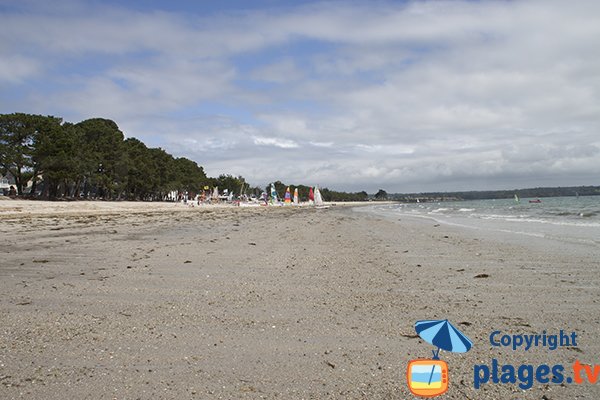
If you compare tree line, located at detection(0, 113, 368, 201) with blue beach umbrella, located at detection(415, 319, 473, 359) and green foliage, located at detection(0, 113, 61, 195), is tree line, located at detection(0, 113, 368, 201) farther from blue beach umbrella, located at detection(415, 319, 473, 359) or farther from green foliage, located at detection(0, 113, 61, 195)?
blue beach umbrella, located at detection(415, 319, 473, 359)

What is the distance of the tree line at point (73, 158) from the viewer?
1900 inches

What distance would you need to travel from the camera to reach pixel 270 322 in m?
Answer: 4.95

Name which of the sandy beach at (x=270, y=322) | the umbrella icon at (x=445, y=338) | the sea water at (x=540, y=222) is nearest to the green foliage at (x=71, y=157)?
the sea water at (x=540, y=222)

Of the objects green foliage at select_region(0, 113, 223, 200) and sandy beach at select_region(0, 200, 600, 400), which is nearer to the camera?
sandy beach at select_region(0, 200, 600, 400)

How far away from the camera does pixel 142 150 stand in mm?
77750

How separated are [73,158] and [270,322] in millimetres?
53130

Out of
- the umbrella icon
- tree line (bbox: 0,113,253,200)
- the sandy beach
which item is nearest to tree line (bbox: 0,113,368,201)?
tree line (bbox: 0,113,253,200)

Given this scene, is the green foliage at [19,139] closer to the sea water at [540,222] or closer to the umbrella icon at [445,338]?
the sea water at [540,222]

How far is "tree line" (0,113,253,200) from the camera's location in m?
48.2

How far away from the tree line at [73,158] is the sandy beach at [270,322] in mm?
45159

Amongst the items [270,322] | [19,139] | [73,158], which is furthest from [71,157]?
[270,322]

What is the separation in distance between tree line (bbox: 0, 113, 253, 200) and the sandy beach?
148 ft

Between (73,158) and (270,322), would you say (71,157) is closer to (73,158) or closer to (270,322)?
(73,158)

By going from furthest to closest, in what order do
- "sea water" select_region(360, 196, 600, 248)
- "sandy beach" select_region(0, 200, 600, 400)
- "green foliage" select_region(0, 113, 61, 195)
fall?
1. "green foliage" select_region(0, 113, 61, 195)
2. "sea water" select_region(360, 196, 600, 248)
3. "sandy beach" select_region(0, 200, 600, 400)
